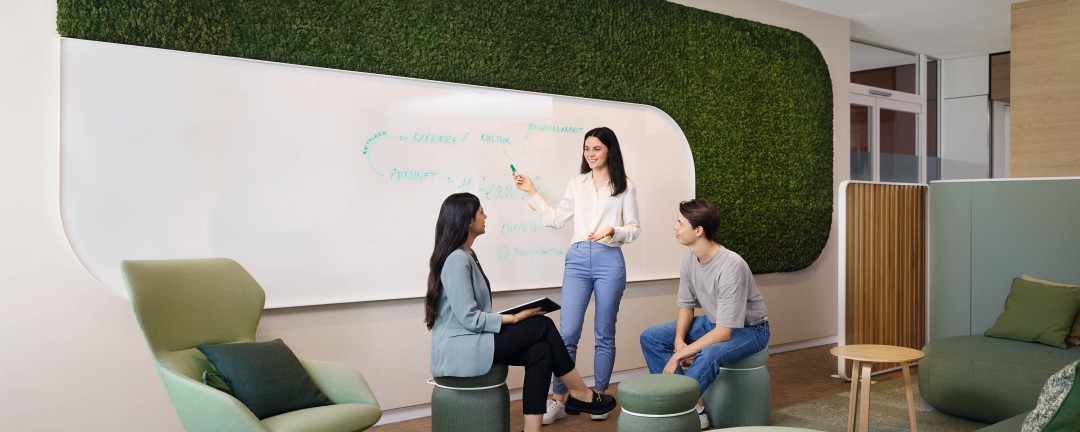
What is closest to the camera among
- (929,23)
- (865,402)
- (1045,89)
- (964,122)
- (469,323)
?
(469,323)

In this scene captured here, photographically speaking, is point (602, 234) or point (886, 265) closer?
point (602, 234)

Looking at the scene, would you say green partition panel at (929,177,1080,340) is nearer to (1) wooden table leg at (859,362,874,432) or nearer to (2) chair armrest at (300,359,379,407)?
(1) wooden table leg at (859,362,874,432)

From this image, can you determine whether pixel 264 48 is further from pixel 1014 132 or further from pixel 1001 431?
pixel 1014 132

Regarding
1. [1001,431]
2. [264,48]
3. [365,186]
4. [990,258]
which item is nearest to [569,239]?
[365,186]

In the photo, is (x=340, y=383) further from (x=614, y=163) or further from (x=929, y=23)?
(x=929, y=23)

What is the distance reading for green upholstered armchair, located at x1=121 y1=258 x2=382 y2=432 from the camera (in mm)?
2699

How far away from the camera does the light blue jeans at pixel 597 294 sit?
4.29 meters

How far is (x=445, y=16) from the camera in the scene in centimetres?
442

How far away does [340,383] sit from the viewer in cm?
315

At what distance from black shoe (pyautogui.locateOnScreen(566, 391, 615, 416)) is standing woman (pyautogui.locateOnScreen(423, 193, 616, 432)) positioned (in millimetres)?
382

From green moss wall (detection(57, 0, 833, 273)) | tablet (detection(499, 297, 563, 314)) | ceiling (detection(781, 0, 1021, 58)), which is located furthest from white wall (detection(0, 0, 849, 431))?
ceiling (detection(781, 0, 1021, 58))

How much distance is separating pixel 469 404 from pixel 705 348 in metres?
1.05

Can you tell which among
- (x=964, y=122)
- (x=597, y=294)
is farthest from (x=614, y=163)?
(x=964, y=122)

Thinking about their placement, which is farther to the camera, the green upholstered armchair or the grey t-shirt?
the grey t-shirt
